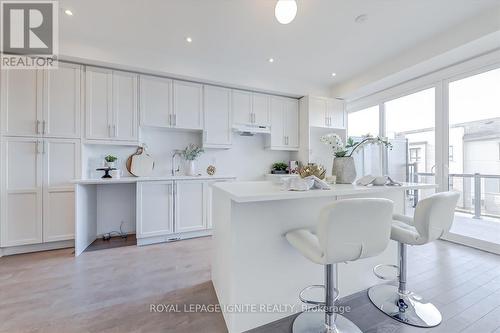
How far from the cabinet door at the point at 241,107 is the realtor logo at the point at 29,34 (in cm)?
245

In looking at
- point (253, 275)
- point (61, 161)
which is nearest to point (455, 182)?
point (253, 275)

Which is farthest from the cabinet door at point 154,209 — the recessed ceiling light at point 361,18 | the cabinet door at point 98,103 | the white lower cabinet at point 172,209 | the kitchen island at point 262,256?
the recessed ceiling light at point 361,18

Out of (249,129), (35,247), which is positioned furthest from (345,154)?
(35,247)

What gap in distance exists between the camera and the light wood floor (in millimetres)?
1441

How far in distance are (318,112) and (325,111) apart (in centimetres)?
18

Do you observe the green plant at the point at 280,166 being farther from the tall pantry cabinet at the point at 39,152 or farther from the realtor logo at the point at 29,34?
the realtor logo at the point at 29,34

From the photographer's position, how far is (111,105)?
2.98m

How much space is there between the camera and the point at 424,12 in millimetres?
2266

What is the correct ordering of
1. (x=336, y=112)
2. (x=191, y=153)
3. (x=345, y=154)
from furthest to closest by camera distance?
(x=336, y=112) < (x=191, y=153) < (x=345, y=154)

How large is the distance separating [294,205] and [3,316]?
234 centimetres

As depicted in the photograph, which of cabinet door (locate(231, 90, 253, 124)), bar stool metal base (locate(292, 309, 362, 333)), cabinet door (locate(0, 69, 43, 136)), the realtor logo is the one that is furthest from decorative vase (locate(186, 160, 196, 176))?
bar stool metal base (locate(292, 309, 362, 333))

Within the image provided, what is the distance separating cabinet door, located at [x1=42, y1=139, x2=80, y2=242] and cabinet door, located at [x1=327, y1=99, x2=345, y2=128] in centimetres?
441

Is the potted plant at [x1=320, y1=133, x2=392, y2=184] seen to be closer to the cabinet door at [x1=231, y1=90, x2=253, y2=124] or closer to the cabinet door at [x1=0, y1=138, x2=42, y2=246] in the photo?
the cabinet door at [x1=231, y1=90, x2=253, y2=124]

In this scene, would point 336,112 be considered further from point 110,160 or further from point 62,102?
point 62,102
